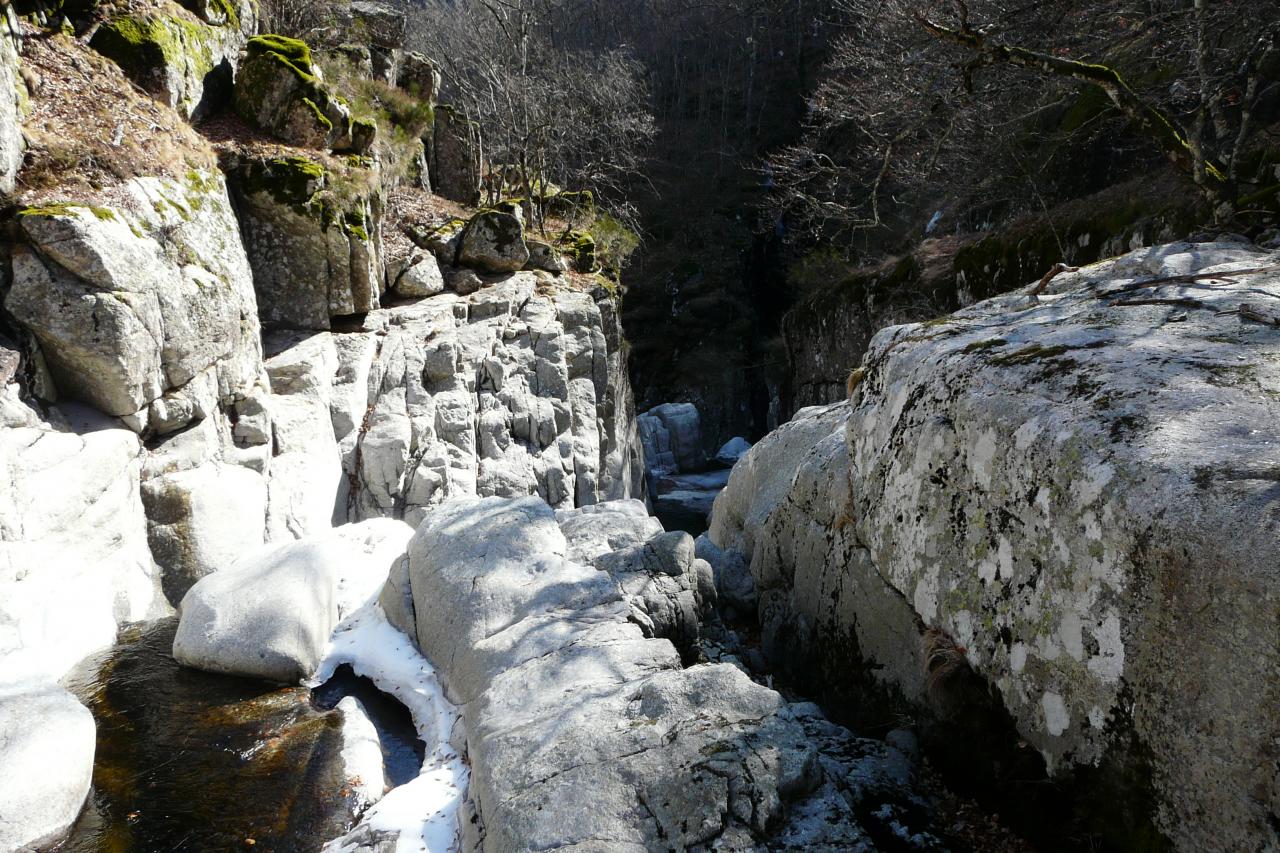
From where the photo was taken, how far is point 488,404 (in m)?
14.8

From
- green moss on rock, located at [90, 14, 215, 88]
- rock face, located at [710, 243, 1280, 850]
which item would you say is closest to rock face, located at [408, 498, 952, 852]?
rock face, located at [710, 243, 1280, 850]

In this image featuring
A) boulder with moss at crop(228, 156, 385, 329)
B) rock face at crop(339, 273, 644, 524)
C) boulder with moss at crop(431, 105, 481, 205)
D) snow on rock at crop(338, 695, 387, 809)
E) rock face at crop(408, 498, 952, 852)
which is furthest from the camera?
boulder with moss at crop(431, 105, 481, 205)

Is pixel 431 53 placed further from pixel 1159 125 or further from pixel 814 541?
pixel 814 541

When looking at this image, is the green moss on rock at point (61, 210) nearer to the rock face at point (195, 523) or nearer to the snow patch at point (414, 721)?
the rock face at point (195, 523)

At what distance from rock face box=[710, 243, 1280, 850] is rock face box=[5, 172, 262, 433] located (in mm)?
7753

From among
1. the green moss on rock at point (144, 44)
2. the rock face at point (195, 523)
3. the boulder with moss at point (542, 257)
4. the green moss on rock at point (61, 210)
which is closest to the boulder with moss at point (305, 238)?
the green moss on rock at point (144, 44)

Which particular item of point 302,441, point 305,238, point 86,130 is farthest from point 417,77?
point 302,441

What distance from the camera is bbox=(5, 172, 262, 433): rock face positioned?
303 inches

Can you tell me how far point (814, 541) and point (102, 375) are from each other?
7.71 metres

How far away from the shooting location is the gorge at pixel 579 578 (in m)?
2.74

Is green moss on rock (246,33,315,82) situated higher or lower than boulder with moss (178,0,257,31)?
lower

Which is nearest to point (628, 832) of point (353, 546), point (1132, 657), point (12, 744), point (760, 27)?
point (1132, 657)

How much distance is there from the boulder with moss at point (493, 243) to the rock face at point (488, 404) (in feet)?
1.52

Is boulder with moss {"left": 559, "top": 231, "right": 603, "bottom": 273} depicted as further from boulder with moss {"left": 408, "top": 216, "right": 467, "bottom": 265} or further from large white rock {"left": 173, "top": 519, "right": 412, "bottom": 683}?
large white rock {"left": 173, "top": 519, "right": 412, "bottom": 683}
